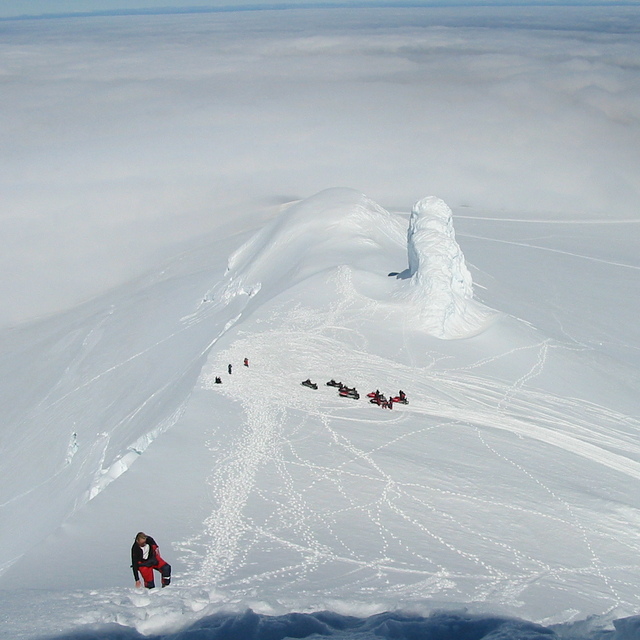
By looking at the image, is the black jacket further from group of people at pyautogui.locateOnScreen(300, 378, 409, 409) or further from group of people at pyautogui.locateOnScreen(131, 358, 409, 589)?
group of people at pyautogui.locateOnScreen(300, 378, 409, 409)

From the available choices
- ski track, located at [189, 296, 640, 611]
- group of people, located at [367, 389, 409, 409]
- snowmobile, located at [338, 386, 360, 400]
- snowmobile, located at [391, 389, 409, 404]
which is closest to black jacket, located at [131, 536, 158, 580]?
ski track, located at [189, 296, 640, 611]

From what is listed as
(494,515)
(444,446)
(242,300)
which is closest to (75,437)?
(242,300)

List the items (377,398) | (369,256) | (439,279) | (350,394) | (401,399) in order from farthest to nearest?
1. (369,256)
2. (439,279)
3. (350,394)
4. (401,399)
5. (377,398)

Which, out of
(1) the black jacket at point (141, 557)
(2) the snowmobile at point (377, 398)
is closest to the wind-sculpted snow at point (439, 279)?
(2) the snowmobile at point (377, 398)

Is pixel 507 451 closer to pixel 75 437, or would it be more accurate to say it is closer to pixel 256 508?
pixel 256 508

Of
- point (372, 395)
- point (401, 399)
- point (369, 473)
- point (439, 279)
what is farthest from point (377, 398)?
point (439, 279)

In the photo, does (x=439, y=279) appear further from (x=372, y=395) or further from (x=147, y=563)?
(x=147, y=563)
